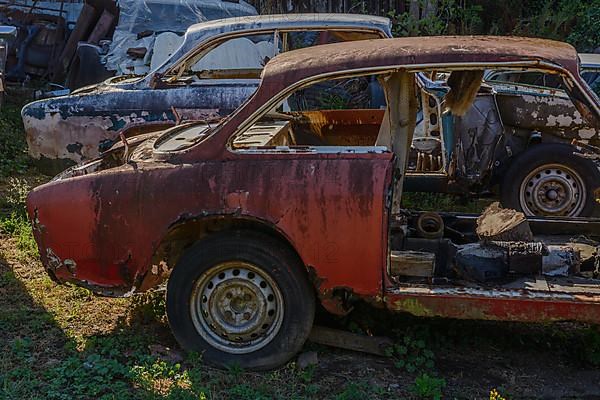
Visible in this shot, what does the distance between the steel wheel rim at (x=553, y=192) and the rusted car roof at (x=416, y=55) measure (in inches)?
123

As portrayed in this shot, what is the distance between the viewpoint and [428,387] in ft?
14.1

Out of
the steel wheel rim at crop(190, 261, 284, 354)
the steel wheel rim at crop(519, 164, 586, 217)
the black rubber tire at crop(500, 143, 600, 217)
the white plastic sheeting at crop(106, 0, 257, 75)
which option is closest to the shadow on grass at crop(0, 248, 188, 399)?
the steel wheel rim at crop(190, 261, 284, 354)

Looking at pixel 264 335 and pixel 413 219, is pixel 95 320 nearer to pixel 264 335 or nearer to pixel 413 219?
pixel 264 335

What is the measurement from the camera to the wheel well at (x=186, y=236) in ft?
15.0

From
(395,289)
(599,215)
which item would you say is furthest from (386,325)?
(599,215)

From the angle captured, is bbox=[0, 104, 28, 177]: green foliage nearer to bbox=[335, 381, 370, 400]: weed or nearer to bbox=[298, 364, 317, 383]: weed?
bbox=[298, 364, 317, 383]: weed

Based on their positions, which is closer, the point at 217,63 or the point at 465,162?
the point at 465,162

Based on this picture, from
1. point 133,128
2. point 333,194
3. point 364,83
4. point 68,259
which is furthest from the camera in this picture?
point 364,83

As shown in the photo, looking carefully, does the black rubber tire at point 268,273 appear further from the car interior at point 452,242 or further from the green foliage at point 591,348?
the green foliage at point 591,348

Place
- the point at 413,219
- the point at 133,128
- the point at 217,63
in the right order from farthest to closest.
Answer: the point at 217,63 < the point at 133,128 < the point at 413,219

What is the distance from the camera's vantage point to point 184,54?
25.0 feet

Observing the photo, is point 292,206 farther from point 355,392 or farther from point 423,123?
point 423,123

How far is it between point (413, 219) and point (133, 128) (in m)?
2.53

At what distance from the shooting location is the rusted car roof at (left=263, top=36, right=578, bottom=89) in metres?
4.36
